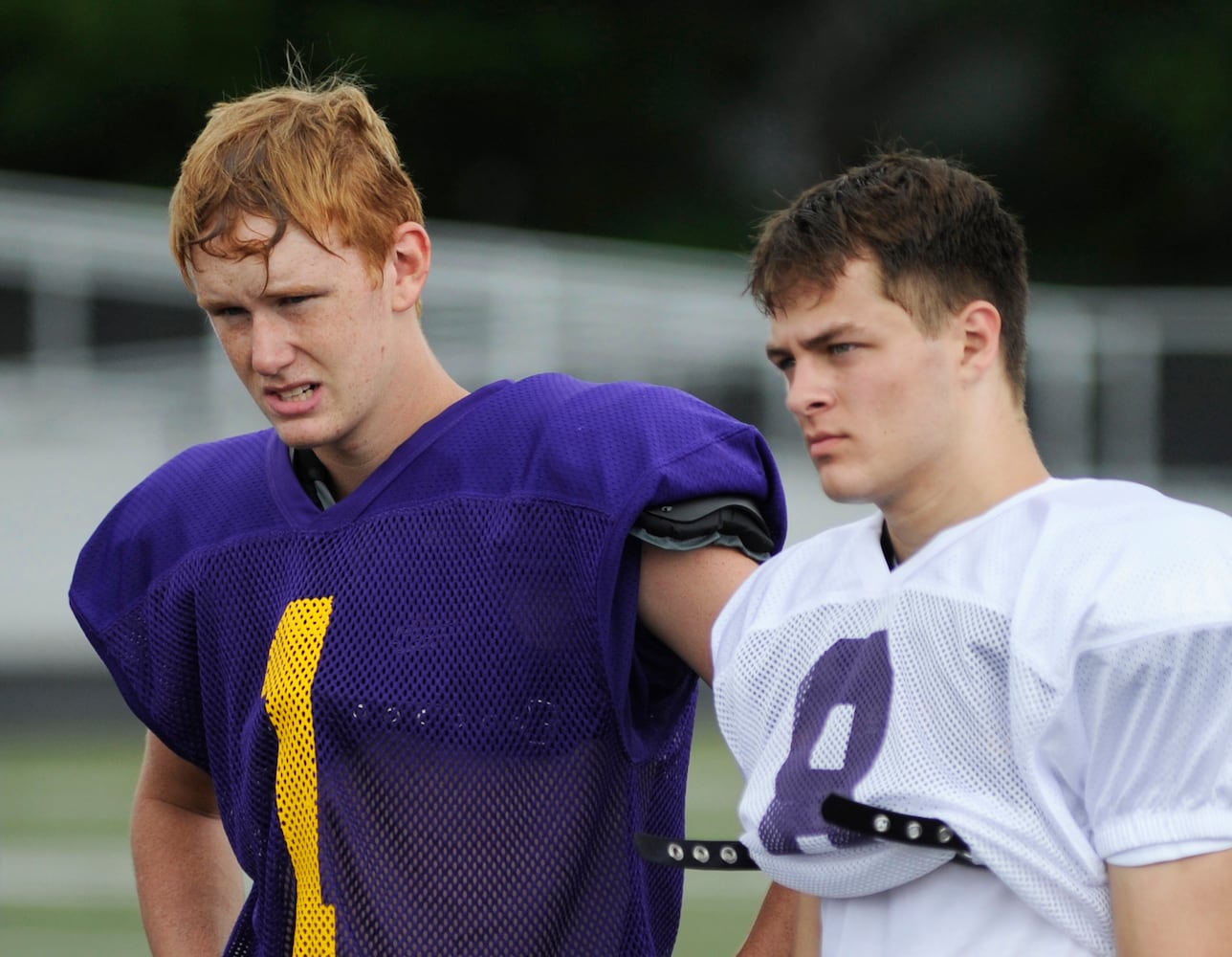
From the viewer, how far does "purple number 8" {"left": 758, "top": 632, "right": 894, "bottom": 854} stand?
226cm

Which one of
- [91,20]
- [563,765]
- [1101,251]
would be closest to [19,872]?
[563,765]

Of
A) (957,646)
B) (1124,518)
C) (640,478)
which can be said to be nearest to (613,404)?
(640,478)

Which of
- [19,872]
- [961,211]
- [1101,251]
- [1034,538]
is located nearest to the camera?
[1034,538]

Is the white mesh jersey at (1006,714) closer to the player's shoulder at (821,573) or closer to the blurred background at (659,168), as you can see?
the player's shoulder at (821,573)

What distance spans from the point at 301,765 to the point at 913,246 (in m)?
1.11

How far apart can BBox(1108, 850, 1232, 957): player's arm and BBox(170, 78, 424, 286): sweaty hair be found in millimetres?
1401

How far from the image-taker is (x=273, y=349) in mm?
2795

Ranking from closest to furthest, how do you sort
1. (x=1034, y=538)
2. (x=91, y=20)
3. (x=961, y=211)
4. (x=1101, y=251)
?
(x=1034, y=538) < (x=961, y=211) < (x=91, y=20) < (x=1101, y=251)

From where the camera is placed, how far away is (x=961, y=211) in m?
2.40

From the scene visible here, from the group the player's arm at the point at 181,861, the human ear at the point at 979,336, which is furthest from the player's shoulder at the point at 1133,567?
the player's arm at the point at 181,861

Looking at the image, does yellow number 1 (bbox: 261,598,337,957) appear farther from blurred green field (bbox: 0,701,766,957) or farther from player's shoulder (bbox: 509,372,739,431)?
blurred green field (bbox: 0,701,766,957)

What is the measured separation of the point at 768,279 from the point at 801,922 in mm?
787

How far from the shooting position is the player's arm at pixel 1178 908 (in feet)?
6.63

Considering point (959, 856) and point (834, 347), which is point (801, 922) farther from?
point (834, 347)
